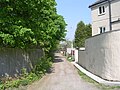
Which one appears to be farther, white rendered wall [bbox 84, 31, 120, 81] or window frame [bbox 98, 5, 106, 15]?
window frame [bbox 98, 5, 106, 15]

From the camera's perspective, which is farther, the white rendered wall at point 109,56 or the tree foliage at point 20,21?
the white rendered wall at point 109,56

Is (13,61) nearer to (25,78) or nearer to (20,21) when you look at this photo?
(25,78)

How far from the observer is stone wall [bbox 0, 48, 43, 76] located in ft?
47.5

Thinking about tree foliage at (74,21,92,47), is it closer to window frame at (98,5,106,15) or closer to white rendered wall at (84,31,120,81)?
window frame at (98,5,106,15)

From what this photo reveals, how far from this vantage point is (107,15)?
28625 millimetres

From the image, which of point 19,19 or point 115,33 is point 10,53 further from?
point 115,33

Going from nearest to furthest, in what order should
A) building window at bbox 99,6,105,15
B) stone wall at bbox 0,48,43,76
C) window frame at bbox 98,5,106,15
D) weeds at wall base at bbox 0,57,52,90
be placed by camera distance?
weeds at wall base at bbox 0,57,52,90 < stone wall at bbox 0,48,43,76 < window frame at bbox 98,5,106,15 < building window at bbox 99,6,105,15

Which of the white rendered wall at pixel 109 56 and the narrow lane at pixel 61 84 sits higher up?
the white rendered wall at pixel 109 56

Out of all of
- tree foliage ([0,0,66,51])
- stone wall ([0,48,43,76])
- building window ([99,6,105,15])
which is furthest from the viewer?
building window ([99,6,105,15])

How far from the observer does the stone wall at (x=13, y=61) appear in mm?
14492

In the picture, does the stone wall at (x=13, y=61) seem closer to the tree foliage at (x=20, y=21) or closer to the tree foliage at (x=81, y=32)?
the tree foliage at (x=20, y=21)

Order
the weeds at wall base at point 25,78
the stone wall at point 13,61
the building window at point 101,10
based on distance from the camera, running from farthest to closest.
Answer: the building window at point 101,10, the stone wall at point 13,61, the weeds at wall base at point 25,78

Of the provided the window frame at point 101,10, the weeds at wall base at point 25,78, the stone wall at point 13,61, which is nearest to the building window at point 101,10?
the window frame at point 101,10

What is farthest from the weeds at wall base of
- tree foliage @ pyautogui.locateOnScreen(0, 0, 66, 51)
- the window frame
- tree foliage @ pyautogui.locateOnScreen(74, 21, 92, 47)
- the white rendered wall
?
tree foliage @ pyautogui.locateOnScreen(74, 21, 92, 47)
